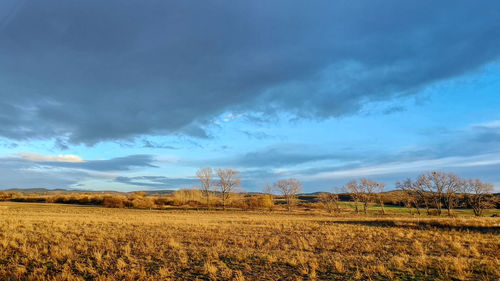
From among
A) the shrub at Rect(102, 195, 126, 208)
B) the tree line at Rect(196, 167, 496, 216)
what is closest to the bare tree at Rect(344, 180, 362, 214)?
the tree line at Rect(196, 167, 496, 216)

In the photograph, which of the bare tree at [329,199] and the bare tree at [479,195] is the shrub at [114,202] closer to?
the bare tree at [329,199]

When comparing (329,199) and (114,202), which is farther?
(329,199)

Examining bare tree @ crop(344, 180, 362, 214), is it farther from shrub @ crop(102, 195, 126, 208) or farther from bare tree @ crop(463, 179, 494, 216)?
shrub @ crop(102, 195, 126, 208)

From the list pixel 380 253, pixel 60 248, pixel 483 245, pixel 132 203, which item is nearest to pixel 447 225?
pixel 483 245

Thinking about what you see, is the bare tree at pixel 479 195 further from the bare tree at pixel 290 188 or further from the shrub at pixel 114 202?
the shrub at pixel 114 202

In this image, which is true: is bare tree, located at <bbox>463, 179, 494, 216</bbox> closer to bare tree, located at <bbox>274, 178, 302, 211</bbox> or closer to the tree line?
the tree line

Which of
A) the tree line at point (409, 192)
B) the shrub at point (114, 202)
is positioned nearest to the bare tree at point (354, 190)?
the tree line at point (409, 192)

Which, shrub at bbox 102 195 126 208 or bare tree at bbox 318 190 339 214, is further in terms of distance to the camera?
bare tree at bbox 318 190 339 214

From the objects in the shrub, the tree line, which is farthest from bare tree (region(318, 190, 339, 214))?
the shrub

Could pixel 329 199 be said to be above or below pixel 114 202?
above

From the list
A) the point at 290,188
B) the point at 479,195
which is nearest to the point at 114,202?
the point at 290,188

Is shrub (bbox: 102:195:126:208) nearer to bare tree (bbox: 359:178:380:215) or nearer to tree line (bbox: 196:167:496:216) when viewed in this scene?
tree line (bbox: 196:167:496:216)

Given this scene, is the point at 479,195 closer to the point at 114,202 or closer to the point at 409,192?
the point at 409,192

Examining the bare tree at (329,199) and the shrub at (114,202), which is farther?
the bare tree at (329,199)
